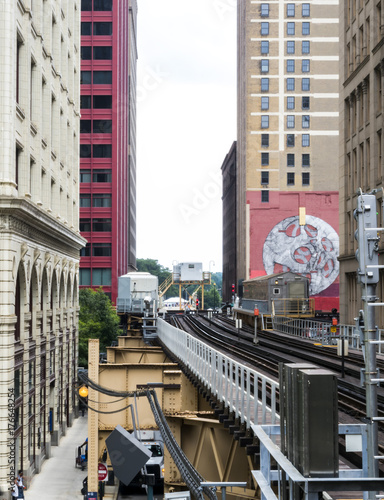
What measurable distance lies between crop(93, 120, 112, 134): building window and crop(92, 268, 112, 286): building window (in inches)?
691

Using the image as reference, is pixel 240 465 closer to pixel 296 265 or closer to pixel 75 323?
pixel 75 323

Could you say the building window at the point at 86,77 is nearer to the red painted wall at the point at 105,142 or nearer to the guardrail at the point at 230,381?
the red painted wall at the point at 105,142

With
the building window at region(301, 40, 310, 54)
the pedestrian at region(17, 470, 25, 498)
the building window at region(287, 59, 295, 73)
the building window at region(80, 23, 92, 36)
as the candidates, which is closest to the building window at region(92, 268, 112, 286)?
the building window at region(80, 23, 92, 36)

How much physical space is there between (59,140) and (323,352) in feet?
70.1

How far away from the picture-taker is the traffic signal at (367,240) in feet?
31.3

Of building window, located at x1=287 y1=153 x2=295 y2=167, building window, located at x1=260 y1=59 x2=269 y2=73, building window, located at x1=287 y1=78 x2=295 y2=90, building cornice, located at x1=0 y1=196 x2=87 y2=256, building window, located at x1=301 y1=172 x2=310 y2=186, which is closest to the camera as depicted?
building cornice, located at x1=0 y1=196 x2=87 y2=256

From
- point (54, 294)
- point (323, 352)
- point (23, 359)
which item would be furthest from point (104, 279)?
point (23, 359)

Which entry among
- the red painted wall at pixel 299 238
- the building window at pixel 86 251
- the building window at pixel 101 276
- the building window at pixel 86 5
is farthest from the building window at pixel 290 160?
→ the building window at pixel 86 5

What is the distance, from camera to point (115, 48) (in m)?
92.9

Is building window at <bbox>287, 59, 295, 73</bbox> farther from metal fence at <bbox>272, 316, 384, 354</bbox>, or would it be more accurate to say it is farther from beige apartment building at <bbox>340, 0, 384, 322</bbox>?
metal fence at <bbox>272, 316, 384, 354</bbox>

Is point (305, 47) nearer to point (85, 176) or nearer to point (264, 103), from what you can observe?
point (264, 103)

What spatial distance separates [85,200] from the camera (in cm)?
9125

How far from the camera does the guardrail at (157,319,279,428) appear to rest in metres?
15.4

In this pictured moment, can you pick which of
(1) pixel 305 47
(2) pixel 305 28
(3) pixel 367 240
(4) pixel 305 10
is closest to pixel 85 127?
(1) pixel 305 47
